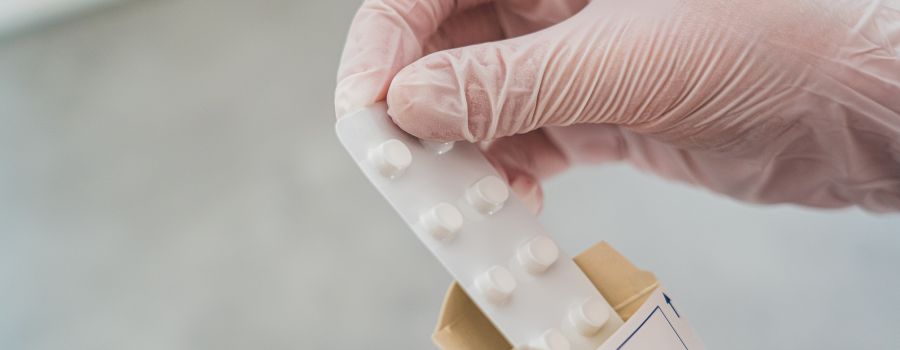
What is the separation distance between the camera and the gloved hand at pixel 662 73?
62 cm

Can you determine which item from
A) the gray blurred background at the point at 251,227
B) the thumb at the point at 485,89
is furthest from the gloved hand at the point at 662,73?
the gray blurred background at the point at 251,227

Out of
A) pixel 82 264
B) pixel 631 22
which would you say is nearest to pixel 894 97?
pixel 631 22

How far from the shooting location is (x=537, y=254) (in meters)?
0.63

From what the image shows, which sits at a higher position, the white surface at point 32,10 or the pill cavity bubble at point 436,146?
the white surface at point 32,10

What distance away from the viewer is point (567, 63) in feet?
2.05

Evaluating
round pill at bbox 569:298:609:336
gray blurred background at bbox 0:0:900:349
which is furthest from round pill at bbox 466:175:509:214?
gray blurred background at bbox 0:0:900:349

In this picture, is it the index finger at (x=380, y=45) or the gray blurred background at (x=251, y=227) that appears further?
the gray blurred background at (x=251, y=227)

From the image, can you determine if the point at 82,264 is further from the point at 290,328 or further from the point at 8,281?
the point at 290,328

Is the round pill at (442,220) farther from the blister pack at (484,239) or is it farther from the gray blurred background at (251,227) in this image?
the gray blurred background at (251,227)

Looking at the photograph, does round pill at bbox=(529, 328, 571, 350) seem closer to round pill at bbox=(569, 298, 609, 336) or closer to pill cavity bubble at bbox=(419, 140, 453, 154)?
round pill at bbox=(569, 298, 609, 336)

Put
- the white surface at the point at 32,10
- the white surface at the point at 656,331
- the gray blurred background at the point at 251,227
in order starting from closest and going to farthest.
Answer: the white surface at the point at 656,331, the gray blurred background at the point at 251,227, the white surface at the point at 32,10

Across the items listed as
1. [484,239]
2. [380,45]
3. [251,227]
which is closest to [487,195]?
[484,239]

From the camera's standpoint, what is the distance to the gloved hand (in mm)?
617

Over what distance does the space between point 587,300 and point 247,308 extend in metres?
0.57
